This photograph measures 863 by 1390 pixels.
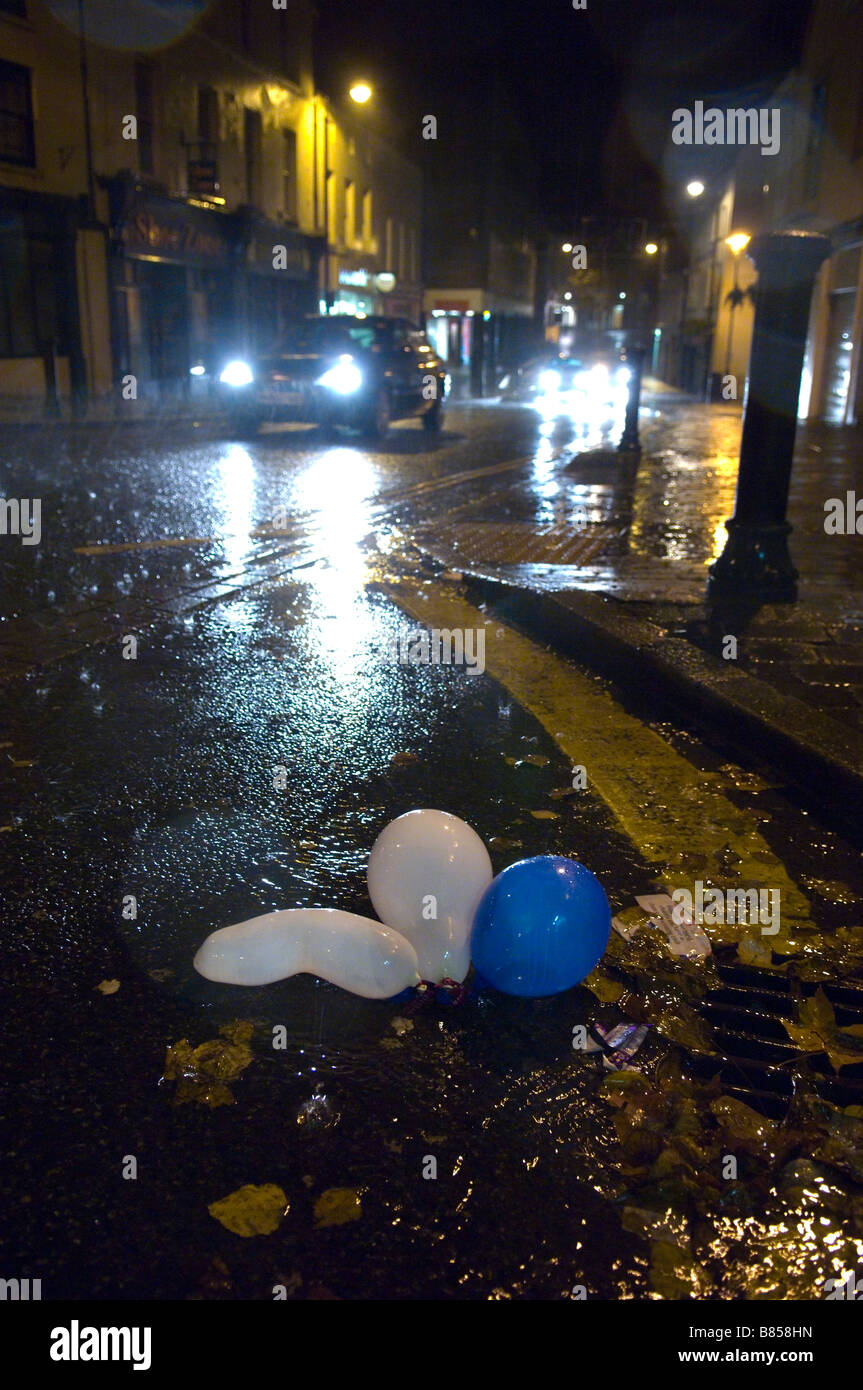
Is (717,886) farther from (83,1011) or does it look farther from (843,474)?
(843,474)

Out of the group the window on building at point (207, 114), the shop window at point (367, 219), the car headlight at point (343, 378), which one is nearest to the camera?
the car headlight at point (343, 378)

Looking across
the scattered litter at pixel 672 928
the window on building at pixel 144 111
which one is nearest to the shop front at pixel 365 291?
the window on building at pixel 144 111

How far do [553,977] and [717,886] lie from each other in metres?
0.80

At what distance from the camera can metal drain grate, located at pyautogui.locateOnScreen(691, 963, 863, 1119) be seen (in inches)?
89.1

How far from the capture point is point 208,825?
3467 millimetres

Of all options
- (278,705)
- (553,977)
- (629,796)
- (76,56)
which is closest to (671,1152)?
(553,977)

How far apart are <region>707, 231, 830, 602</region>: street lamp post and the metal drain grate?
3922mm

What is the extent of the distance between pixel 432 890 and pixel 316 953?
32 centimetres

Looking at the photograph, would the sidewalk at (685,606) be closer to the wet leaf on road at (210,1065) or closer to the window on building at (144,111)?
the wet leaf on road at (210,1065)

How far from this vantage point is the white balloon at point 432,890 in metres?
2.65

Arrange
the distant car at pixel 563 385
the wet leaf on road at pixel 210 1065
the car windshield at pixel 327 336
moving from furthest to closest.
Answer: the distant car at pixel 563 385, the car windshield at pixel 327 336, the wet leaf on road at pixel 210 1065

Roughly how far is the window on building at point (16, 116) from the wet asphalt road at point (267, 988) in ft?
56.4

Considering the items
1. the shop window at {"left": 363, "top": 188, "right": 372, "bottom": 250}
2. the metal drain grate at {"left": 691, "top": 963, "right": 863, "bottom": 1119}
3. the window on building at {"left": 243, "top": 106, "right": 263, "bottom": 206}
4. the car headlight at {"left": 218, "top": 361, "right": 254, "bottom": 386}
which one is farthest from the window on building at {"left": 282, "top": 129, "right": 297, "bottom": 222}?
the metal drain grate at {"left": 691, "top": 963, "right": 863, "bottom": 1119}

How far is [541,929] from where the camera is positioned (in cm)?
251
